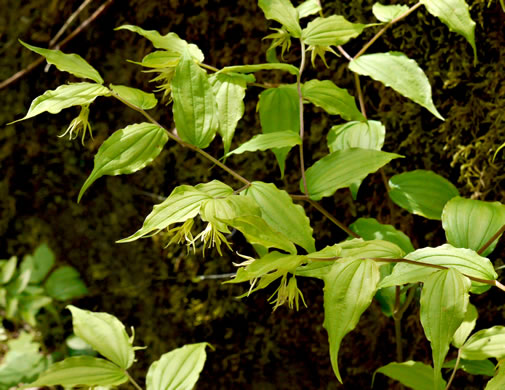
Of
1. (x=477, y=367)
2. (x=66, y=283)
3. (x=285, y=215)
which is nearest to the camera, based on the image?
(x=285, y=215)

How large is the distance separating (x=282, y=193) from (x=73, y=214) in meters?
1.09

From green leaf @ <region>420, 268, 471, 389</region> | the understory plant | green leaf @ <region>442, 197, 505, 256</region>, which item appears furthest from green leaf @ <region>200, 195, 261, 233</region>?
green leaf @ <region>442, 197, 505, 256</region>

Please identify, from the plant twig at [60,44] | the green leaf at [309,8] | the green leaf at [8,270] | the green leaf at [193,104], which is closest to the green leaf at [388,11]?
the green leaf at [309,8]

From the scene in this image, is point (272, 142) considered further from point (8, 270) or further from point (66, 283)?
point (8, 270)

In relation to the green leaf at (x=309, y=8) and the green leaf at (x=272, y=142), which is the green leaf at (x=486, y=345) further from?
the green leaf at (x=309, y=8)

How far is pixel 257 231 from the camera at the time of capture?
0.63 meters

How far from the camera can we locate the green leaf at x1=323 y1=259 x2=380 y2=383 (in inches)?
25.3

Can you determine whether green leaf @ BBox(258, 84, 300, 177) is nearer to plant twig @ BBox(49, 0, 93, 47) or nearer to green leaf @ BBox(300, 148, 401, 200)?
green leaf @ BBox(300, 148, 401, 200)

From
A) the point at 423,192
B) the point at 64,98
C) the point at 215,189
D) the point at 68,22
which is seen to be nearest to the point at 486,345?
the point at 423,192

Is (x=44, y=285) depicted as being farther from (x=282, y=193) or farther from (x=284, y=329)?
(x=282, y=193)

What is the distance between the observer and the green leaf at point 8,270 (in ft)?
5.66

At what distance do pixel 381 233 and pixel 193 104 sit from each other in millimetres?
455

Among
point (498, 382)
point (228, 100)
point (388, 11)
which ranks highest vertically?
point (388, 11)

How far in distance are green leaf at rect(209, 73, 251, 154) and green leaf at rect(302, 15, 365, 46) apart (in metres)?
0.14
